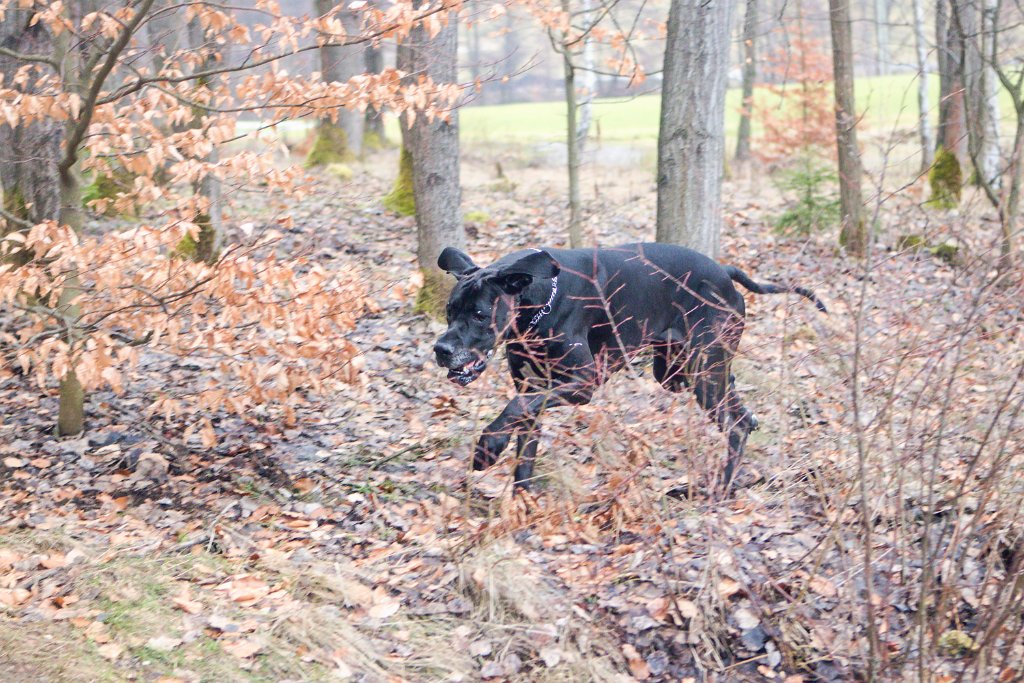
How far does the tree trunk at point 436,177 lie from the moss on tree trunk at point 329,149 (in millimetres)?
8635

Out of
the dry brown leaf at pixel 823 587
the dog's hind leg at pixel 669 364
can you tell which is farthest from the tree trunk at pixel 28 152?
the dry brown leaf at pixel 823 587

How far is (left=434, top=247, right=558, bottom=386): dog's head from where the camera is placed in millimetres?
5223

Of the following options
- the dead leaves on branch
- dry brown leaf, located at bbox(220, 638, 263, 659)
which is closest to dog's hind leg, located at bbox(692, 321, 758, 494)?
the dead leaves on branch

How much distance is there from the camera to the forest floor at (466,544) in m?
4.24

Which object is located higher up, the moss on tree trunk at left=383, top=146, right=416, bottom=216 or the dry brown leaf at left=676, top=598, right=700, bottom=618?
the moss on tree trunk at left=383, top=146, right=416, bottom=216

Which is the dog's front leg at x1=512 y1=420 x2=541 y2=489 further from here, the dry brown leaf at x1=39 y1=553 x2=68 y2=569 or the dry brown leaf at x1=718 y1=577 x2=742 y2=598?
the dry brown leaf at x1=39 y1=553 x2=68 y2=569

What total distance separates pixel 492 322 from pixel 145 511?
235cm

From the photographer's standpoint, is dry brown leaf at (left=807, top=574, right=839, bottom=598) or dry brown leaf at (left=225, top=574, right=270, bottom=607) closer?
dry brown leaf at (left=807, top=574, right=839, bottom=598)

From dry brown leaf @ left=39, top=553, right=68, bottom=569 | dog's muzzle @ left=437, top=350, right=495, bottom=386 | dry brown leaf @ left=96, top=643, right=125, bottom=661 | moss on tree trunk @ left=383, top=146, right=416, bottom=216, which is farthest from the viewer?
moss on tree trunk @ left=383, top=146, right=416, bottom=216

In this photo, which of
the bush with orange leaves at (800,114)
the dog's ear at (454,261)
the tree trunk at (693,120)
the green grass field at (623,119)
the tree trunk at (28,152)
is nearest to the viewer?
the dog's ear at (454,261)

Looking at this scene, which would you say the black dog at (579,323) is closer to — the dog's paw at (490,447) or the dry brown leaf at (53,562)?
the dog's paw at (490,447)

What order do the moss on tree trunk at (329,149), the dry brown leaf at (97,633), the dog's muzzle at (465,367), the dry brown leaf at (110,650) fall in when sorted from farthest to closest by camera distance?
the moss on tree trunk at (329,149)
the dog's muzzle at (465,367)
the dry brown leaf at (97,633)
the dry brown leaf at (110,650)

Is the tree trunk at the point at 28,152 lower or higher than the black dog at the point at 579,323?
higher

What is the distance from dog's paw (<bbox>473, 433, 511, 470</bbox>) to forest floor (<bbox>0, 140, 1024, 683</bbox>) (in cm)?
31
